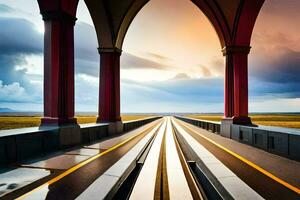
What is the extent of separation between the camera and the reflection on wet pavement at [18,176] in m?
4.73

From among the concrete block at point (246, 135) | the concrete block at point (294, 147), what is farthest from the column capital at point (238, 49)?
the concrete block at point (294, 147)

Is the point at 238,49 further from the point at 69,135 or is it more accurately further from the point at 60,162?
the point at 60,162

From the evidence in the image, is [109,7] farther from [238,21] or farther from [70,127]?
[70,127]

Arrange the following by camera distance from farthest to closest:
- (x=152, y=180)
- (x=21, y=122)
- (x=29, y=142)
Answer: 1. (x=21, y=122)
2. (x=29, y=142)
3. (x=152, y=180)

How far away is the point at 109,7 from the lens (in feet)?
57.8

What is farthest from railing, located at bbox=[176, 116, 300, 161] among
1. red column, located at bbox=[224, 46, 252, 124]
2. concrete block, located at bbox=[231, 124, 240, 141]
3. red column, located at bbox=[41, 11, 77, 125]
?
red column, located at bbox=[41, 11, 77, 125]

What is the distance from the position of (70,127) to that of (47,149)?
1542 millimetres

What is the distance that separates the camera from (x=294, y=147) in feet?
25.1

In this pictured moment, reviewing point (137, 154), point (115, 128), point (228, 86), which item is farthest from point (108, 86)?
point (137, 154)

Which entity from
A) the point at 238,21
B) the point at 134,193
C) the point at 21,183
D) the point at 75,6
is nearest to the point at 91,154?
the point at 21,183

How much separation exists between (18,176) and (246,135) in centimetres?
924

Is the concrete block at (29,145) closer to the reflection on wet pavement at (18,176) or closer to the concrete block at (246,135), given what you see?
the reflection on wet pavement at (18,176)

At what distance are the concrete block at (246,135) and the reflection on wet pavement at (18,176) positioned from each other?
322 inches

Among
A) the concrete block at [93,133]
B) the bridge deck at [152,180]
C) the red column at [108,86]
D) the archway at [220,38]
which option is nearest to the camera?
the bridge deck at [152,180]
